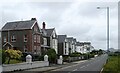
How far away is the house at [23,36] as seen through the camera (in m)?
61.3

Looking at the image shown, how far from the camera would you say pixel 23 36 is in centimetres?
6197

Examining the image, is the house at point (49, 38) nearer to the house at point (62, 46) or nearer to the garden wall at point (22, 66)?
the house at point (62, 46)

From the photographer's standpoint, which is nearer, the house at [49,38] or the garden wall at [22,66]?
the garden wall at [22,66]

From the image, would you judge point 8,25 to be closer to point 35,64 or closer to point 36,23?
point 36,23

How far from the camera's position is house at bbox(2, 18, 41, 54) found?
61.3 metres

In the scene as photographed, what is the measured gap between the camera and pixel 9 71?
2747 centimetres

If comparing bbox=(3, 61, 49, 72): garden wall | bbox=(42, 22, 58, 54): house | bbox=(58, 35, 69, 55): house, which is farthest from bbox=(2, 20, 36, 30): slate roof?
bbox=(58, 35, 69, 55): house

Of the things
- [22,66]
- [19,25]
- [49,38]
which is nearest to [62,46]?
[49,38]

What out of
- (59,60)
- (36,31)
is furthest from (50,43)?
(59,60)

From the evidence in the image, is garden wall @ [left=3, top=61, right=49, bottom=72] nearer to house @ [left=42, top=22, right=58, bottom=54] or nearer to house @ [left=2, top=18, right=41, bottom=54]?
house @ [left=2, top=18, right=41, bottom=54]

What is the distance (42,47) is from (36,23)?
32.7 ft

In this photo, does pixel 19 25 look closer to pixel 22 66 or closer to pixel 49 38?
pixel 49 38

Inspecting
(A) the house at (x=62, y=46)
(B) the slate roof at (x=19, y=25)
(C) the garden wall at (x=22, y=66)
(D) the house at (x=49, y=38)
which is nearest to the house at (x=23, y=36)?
(B) the slate roof at (x=19, y=25)

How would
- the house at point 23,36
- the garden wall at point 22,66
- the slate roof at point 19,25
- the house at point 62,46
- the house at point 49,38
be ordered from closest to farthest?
1. the garden wall at point 22,66
2. the house at point 23,36
3. the slate roof at point 19,25
4. the house at point 49,38
5. the house at point 62,46
